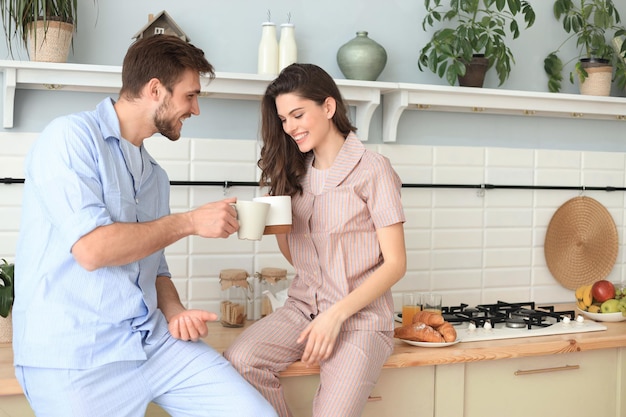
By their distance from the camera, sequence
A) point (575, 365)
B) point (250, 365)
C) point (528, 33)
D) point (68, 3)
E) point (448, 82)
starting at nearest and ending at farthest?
point (250, 365) < point (68, 3) < point (575, 365) < point (448, 82) < point (528, 33)

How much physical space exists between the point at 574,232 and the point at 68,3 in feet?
7.16

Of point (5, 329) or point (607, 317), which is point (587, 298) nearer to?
point (607, 317)

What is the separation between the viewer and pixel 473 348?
8.03 ft

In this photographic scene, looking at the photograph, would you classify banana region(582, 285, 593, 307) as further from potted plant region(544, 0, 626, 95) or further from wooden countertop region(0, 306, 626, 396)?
potted plant region(544, 0, 626, 95)

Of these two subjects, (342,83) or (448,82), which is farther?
(448,82)

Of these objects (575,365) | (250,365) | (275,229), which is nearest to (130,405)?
(250,365)

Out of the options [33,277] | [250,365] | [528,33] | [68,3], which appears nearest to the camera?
[33,277]

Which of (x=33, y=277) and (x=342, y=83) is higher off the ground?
(x=342, y=83)

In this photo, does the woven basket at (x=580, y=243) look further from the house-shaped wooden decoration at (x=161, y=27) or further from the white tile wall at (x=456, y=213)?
the house-shaped wooden decoration at (x=161, y=27)

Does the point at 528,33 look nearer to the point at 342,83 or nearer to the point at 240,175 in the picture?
the point at 342,83

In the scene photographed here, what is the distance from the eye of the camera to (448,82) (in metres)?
2.96

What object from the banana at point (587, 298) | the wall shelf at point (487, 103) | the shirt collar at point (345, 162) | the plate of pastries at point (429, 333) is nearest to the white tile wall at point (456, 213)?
the wall shelf at point (487, 103)

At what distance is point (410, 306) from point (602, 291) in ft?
2.61

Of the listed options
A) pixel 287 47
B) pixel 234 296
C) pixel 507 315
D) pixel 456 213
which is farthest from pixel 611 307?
pixel 287 47
